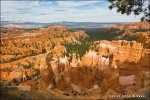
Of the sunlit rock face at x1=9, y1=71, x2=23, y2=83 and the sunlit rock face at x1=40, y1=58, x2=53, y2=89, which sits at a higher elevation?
the sunlit rock face at x1=40, y1=58, x2=53, y2=89

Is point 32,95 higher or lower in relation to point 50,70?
higher

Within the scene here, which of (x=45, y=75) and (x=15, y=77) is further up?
(x=45, y=75)

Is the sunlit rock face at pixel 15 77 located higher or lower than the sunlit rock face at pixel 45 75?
lower

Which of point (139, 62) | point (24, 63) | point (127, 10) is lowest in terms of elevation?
point (24, 63)

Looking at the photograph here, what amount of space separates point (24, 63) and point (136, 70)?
776 inches

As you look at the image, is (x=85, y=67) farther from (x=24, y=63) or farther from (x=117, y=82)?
(x=24, y=63)

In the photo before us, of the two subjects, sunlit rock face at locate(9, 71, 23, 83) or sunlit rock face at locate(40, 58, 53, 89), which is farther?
sunlit rock face at locate(9, 71, 23, 83)

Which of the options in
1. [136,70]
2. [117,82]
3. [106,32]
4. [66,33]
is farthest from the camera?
[66,33]

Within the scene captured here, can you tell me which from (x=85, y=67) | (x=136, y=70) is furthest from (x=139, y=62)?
(x=85, y=67)

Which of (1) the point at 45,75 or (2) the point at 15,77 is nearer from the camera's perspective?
(1) the point at 45,75

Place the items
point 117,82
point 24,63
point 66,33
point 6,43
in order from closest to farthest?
point 117,82
point 24,63
point 6,43
point 66,33

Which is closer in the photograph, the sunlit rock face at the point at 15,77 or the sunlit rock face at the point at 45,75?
the sunlit rock face at the point at 45,75

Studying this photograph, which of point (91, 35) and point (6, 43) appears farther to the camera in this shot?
point (6, 43)

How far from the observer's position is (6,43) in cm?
5941
